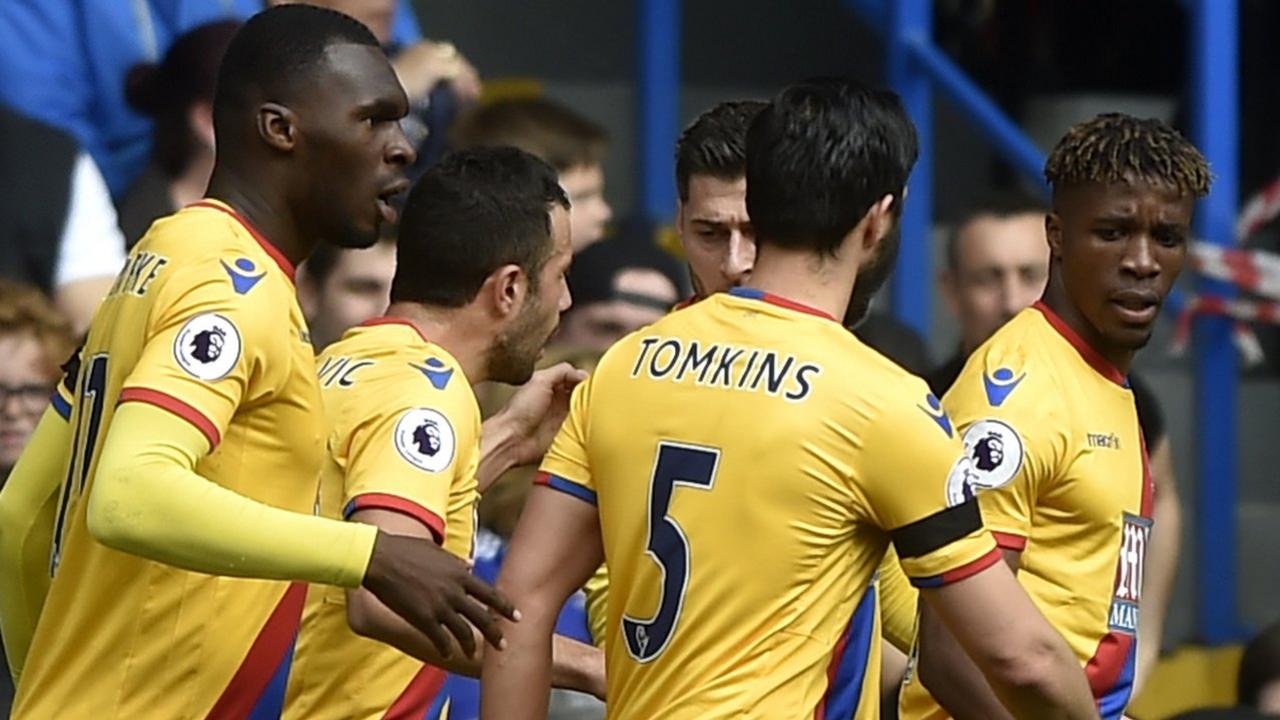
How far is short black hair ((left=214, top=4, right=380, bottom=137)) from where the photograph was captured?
166 inches

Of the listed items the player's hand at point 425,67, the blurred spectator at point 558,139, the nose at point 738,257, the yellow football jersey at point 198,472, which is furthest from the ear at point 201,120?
the yellow football jersey at point 198,472

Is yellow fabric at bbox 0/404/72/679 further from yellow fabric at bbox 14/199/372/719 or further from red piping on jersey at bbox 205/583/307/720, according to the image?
red piping on jersey at bbox 205/583/307/720

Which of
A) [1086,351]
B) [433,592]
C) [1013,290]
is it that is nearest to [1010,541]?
[1086,351]

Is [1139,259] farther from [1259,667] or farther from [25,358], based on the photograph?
[25,358]

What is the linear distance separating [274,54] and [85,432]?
2.24ft

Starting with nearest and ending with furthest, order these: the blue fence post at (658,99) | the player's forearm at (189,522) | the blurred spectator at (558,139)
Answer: the player's forearm at (189,522), the blurred spectator at (558,139), the blue fence post at (658,99)

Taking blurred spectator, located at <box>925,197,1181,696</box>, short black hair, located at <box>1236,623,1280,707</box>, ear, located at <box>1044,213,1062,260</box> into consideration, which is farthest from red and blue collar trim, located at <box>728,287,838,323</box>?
short black hair, located at <box>1236,623,1280,707</box>

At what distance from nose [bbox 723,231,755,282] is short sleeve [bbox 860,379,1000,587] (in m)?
1.11

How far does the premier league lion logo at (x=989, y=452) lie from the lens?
14.9 feet

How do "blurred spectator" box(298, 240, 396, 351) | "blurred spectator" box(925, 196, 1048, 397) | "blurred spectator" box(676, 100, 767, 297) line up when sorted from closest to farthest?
"blurred spectator" box(676, 100, 767, 297)
"blurred spectator" box(298, 240, 396, 351)
"blurred spectator" box(925, 196, 1048, 397)

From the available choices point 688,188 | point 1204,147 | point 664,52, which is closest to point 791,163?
point 688,188

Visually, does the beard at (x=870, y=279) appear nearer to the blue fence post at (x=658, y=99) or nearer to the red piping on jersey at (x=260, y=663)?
the red piping on jersey at (x=260, y=663)

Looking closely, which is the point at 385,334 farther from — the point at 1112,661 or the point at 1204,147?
the point at 1204,147

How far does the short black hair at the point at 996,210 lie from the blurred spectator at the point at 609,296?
0.87 metres
